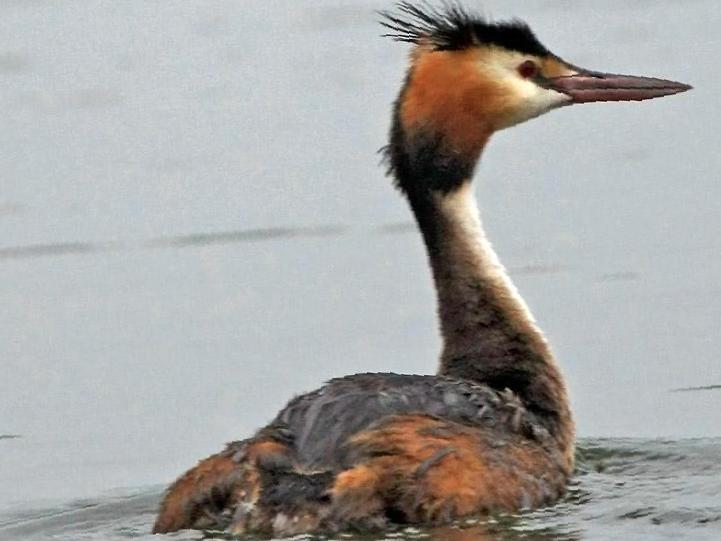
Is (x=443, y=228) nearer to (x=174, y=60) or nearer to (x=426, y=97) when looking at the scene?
(x=426, y=97)

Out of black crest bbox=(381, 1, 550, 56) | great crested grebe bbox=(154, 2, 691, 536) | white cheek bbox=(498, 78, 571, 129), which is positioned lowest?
great crested grebe bbox=(154, 2, 691, 536)

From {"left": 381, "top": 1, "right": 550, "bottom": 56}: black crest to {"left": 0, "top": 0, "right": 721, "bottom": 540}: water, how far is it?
1.81 m

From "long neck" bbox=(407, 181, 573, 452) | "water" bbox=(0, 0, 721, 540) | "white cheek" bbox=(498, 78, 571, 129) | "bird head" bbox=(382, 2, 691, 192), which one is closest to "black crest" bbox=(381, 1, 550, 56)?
"bird head" bbox=(382, 2, 691, 192)

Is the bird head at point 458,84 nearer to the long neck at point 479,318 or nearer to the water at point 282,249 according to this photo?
the long neck at point 479,318

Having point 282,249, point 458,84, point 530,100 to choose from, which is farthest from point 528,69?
point 282,249

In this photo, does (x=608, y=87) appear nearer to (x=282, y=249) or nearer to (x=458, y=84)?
(x=458, y=84)

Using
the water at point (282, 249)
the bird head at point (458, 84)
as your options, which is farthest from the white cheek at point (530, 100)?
the water at point (282, 249)

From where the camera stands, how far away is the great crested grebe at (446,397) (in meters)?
9.12

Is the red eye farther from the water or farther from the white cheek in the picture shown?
the water

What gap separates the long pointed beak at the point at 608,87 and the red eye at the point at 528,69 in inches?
3.9

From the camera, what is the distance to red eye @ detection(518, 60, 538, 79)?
11055 millimetres

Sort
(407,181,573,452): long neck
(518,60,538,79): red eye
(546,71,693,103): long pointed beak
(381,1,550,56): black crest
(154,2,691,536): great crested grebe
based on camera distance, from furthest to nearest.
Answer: (546,71,693,103): long pointed beak → (518,60,538,79): red eye → (381,1,550,56): black crest → (407,181,573,452): long neck → (154,2,691,536): great crested grebe

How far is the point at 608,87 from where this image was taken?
1130 centimetres

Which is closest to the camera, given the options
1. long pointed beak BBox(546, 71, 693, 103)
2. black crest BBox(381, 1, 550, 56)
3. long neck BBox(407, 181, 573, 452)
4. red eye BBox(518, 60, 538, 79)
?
long neck BBox(407, 181, 573, 452)
